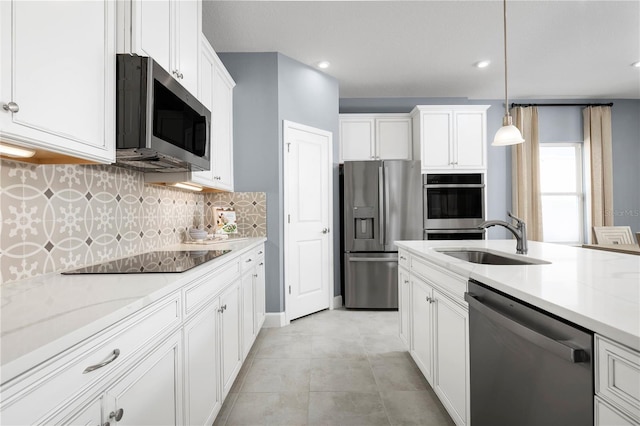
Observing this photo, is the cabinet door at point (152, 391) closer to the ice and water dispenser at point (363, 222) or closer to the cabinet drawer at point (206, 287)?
the cabinet drawer at point (206, 287)

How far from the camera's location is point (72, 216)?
1347 mm

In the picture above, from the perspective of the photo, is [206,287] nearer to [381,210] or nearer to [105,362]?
[105,362]

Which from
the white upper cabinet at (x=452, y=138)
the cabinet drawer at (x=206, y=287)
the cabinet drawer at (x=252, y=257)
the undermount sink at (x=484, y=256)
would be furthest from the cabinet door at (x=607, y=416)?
the white upper cabinet at (x=452, y=138)

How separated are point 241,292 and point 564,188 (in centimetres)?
514

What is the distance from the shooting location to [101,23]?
1146 millimetres

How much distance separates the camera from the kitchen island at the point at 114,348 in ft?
1.82

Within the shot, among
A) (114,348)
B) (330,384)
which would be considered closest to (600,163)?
(330,384)

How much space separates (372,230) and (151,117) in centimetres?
284

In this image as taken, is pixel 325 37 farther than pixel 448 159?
No

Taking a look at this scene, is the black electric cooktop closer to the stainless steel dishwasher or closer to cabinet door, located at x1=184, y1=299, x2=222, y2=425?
cabinet door, located at x1=184, y1=299, x2=222, y2=425

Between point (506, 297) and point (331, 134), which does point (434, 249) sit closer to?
point (506, 297)

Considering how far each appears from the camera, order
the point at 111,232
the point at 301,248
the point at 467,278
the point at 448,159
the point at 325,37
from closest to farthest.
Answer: the point at 467,278, the point at 111,232, the point at 325,37, the point at 301,248, the point at 448,159

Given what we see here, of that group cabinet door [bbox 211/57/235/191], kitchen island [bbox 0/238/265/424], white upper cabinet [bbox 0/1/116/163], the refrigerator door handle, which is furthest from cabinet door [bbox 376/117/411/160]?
white upper cabinet [bbox 0/1/116/163]

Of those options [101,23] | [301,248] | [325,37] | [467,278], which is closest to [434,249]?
[467,278]
